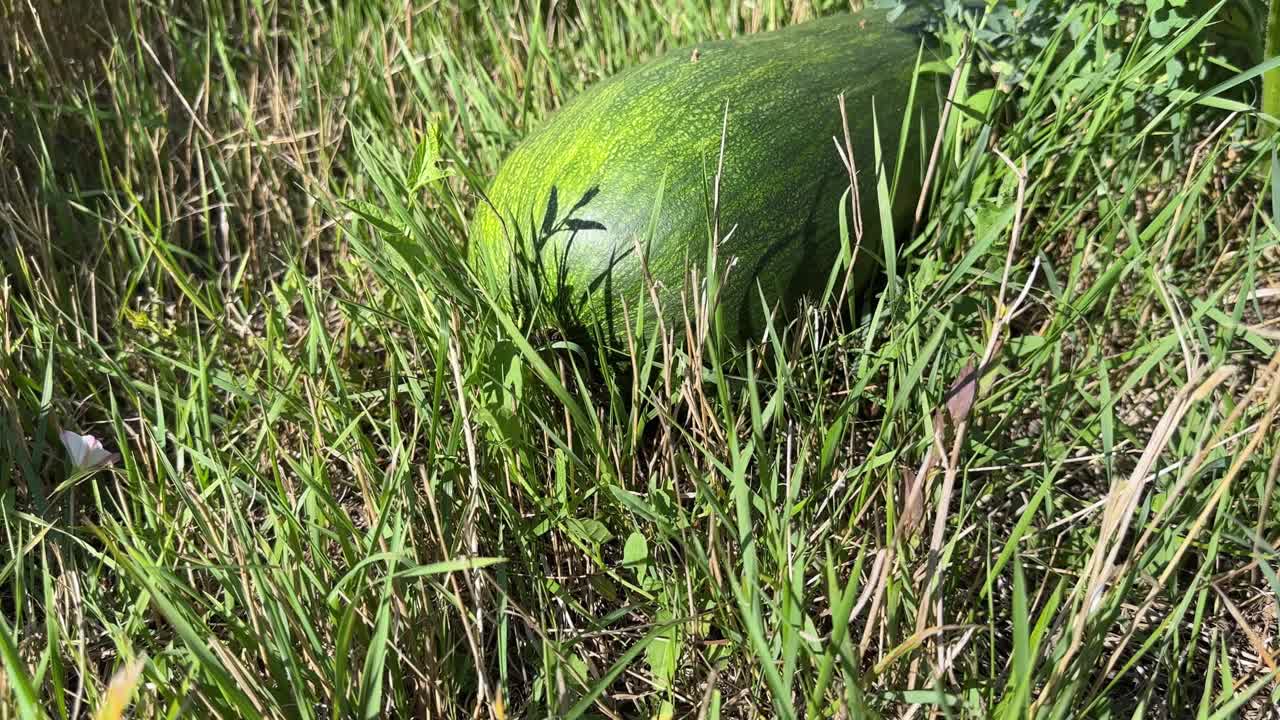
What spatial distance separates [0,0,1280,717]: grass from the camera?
1.55 m

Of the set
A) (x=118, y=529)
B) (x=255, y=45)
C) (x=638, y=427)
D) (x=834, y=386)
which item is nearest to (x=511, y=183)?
(x=638, y=427)

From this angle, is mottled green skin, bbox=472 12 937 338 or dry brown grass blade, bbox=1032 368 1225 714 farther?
mottled green skin, bbox=472 12 937 338

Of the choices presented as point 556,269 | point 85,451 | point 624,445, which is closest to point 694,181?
point 556,269

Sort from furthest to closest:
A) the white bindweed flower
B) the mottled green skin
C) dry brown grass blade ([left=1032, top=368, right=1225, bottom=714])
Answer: the mottled green skin, the white bindweed flower, dry brown grass blade ([left=1032, top=368, right=1225, bottom=714])

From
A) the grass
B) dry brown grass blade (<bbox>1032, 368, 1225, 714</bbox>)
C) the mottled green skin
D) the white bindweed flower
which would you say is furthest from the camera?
the mottled green skin

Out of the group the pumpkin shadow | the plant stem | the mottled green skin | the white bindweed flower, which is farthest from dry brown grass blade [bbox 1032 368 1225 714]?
the white bindweed flower

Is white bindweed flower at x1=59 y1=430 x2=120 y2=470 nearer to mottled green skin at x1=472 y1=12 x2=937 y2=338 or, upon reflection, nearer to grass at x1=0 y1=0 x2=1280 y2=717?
grass at x1=0 y1=0 x2=1280 y2=717

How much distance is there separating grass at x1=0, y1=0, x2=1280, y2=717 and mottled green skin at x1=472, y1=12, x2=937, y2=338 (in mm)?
117

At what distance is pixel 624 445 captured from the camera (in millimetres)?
2088

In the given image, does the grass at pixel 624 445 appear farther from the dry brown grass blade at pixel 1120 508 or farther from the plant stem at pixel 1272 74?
the plant stem at pixel 1272 74

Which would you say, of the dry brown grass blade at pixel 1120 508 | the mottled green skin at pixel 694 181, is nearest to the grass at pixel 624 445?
the dry brown grass blade at pixel 1120 508

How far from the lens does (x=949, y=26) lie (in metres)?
2.48

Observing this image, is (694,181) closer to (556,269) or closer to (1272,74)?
(556,269)

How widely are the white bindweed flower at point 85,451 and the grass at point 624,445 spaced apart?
0.07 metres
